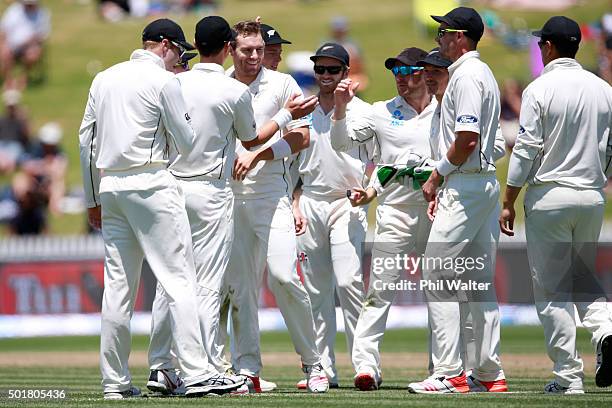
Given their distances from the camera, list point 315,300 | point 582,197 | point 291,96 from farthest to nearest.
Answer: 1. point 315,300
2. point 291,96
3. point 582,197

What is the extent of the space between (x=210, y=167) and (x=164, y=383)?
1745 millimetres

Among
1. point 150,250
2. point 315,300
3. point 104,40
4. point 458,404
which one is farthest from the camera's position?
point 104,40

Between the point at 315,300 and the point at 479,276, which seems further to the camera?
the point at 315,300

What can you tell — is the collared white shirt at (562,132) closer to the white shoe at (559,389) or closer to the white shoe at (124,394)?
the white shoe at (559,389)

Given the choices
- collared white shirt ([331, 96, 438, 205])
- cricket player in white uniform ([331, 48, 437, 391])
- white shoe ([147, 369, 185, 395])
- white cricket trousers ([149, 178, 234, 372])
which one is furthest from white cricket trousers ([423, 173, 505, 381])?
white shoe ([147, 369, 185, 395])

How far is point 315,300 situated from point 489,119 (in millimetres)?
2761

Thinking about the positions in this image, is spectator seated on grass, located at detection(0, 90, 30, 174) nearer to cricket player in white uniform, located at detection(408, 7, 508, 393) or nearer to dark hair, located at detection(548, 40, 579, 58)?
cricket player in white uniform, located at detection(408, 7, 508, 393)

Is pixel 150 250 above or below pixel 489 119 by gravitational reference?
below

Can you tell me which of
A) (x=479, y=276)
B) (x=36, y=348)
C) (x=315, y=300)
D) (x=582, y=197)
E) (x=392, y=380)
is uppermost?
(x=582, y=197)

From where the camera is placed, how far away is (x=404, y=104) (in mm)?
10523

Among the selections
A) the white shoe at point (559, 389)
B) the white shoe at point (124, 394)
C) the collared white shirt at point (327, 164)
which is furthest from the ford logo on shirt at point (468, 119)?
the white shoe at point (124, 394)

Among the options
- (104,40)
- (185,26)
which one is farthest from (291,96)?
(104,40)

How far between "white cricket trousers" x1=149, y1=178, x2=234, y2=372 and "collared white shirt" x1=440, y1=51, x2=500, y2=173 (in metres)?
1.84

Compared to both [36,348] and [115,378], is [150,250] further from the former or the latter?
[36,348]
